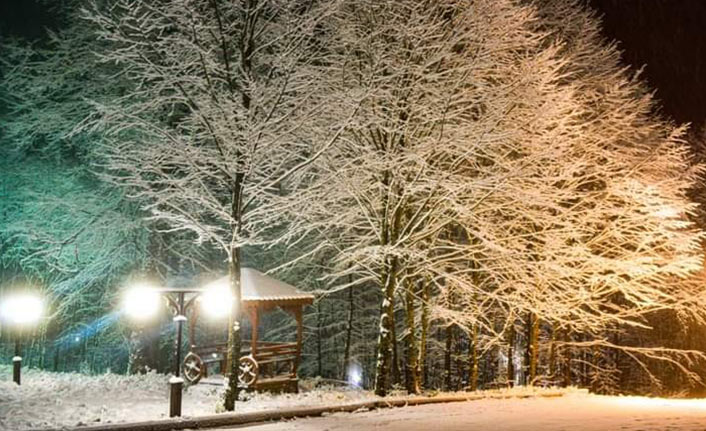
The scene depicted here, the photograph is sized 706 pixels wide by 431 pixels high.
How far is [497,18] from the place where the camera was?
14164mm

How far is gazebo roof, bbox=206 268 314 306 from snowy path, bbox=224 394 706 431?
6471 millimetres

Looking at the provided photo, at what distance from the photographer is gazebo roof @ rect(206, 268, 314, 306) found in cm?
1856

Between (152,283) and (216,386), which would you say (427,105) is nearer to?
(216,386)

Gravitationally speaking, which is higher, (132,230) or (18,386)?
(132,230)

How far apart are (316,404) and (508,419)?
361 cm

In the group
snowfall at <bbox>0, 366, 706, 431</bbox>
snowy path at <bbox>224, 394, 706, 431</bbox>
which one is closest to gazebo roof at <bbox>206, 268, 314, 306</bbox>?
snowfall at <bbox>0, 366, 706, 431</bbox>

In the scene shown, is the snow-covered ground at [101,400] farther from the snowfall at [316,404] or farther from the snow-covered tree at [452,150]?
the snow-covered tree at [452,150]

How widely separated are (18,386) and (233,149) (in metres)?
8.10

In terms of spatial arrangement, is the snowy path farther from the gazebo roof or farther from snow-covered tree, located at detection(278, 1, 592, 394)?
the gazebo roof

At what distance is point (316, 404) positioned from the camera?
12844 mm

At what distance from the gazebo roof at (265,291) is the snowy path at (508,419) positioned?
647 cm

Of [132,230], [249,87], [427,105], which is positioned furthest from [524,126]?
[132,230]

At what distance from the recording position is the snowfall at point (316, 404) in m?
10.5

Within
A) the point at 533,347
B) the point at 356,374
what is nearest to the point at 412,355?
the point at 533,347
